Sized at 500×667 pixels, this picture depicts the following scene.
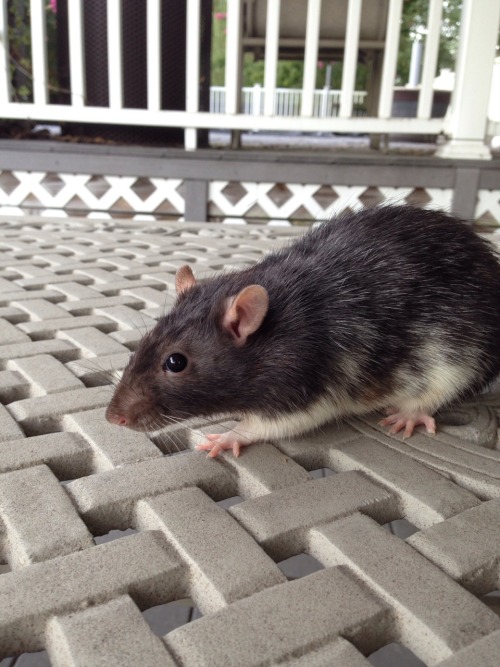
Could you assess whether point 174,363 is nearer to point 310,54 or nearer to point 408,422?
point 408,422

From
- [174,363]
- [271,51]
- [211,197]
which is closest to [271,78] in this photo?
[271,51]

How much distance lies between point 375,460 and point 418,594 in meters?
0.45

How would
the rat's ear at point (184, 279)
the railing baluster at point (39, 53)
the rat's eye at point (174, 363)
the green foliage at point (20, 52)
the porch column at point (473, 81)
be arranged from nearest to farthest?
the rat's eye at point (174, 363), the rat's ear at point (184, 279), the porch column at point (473, 81), the railing baluster at point (39, 53), the green foliage at point (20, 52)

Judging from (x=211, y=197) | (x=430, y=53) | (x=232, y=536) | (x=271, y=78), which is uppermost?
(x=430, y=53)

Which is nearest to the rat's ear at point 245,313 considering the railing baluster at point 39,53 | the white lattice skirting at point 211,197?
the white lattice skirting at point 211,197

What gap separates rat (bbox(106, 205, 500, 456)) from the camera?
152 cm

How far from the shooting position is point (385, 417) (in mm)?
1726

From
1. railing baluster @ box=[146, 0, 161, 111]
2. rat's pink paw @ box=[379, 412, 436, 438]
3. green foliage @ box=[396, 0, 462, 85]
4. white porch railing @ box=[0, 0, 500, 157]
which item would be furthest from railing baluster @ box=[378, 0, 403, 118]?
green foliage @ box=[396, 0, 462, 85]

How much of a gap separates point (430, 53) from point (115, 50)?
8.30 feet

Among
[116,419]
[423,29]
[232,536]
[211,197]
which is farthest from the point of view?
[423,29]

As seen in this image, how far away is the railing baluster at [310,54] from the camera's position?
16.3 feet

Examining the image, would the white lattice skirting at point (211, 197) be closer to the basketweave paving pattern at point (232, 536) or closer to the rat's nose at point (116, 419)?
the basketweave paving pattern at point (232, 536)

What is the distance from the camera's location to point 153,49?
5.11 meters

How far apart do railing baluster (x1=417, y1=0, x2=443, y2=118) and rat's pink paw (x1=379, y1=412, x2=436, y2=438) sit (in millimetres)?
4310
